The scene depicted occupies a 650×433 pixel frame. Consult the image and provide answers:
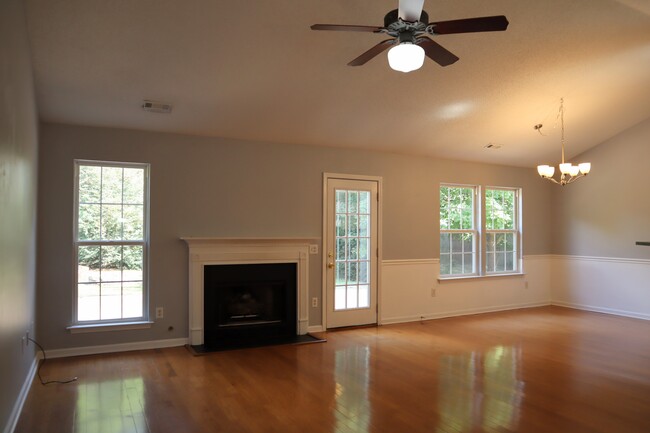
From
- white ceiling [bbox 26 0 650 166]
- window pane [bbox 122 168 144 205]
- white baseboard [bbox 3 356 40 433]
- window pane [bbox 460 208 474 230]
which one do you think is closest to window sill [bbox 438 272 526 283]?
window pane [bbox 460 208 474 230]

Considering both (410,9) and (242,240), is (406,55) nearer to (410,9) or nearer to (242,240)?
(410,9)

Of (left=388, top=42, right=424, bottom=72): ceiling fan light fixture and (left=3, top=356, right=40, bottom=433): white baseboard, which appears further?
(left=3, top=356, right=40, bottom=433): white baseboard

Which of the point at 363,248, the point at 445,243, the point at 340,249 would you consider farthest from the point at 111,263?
the point at 445,243

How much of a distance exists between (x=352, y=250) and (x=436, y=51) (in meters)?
3.55

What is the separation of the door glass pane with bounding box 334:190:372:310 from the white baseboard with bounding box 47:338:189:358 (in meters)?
2.03

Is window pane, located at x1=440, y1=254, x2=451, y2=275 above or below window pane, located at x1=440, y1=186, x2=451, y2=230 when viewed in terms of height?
below

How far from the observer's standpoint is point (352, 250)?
629cm

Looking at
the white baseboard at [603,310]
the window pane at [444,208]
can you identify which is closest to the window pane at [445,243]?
the window pane at [444,208]

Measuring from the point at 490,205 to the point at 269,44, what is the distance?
16.5ft

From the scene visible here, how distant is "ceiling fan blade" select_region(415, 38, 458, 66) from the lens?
9.72ft

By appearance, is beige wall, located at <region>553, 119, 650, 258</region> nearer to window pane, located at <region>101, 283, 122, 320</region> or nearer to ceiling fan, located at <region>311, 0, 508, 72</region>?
ceiling fan, located at <region>311, 0, 508, 72</region>

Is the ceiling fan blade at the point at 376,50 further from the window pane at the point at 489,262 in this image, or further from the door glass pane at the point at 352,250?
the window pane at the point at 489,262

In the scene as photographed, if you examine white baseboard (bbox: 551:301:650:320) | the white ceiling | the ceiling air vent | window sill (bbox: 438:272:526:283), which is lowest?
white baseboard (bbox: 551:301:650:320)

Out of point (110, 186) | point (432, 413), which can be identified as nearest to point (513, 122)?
point (432, 413)
